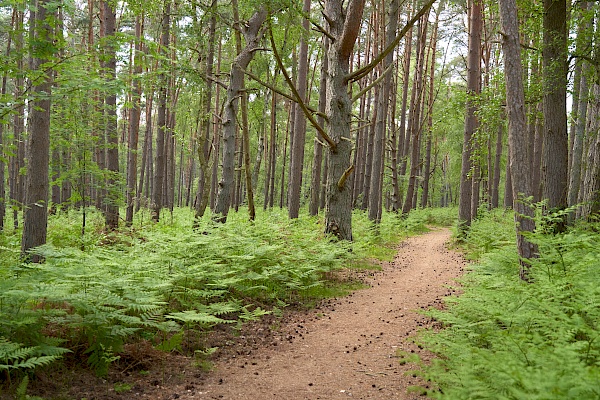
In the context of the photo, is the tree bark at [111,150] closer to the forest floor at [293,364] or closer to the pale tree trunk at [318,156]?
the pale tree trunk at [318,156]

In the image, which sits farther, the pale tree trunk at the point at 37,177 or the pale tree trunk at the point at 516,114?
the pale tree trunk at the point at 37,177

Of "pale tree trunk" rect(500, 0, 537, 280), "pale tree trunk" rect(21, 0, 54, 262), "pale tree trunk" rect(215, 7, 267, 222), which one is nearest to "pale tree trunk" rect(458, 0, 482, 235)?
"pale tree trunk" rect(215, 7, 267, 222)

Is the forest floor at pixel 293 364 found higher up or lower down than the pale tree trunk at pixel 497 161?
lower down

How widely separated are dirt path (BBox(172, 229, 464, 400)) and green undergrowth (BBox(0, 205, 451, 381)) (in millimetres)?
566

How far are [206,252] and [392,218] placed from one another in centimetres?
1398

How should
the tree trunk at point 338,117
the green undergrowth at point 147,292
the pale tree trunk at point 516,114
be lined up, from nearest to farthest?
the green undergrowth at point 147,292 < the pale tree trunk at point 516,114 < the tree trunk at point 338,117

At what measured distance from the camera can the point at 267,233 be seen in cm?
914

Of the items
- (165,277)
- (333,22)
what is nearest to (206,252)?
(165,277)

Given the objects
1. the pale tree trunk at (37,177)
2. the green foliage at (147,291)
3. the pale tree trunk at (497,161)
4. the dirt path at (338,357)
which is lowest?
the dirt path at (338,357)

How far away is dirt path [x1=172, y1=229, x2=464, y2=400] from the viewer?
386 cm

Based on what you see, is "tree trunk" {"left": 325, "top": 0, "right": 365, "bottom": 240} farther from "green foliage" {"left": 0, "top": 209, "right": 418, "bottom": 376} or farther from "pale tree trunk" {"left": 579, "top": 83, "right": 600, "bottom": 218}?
"pale tree trunk" {"left": 579, "top": 83, "right": 600, "bottom": 218}

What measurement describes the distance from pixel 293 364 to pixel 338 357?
55cm

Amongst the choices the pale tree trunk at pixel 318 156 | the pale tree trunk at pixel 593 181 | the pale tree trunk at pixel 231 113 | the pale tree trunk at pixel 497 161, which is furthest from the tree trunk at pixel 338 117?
the pale tree trunk at pixel 497 161

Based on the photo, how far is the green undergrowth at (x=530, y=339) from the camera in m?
2.33
